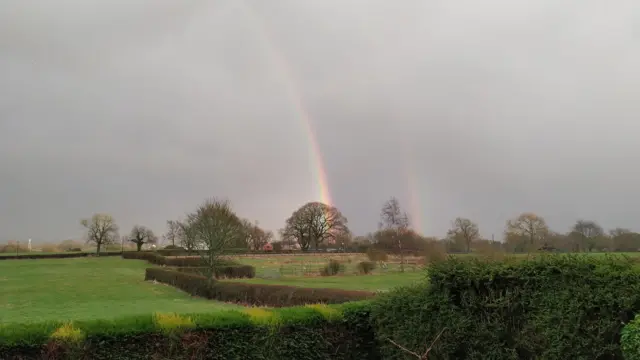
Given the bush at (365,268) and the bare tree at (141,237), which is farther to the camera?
the bare tree at (141,237)

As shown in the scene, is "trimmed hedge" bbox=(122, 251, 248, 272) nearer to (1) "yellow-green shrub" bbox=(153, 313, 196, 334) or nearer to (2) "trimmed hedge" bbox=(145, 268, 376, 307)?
(2) "trimmed hedge" bbox=(145, 268, 376, 307)

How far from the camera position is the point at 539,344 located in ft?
22.4

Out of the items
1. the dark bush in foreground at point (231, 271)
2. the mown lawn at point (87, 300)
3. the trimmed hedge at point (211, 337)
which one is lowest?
the mown lawn at point (87, 300)

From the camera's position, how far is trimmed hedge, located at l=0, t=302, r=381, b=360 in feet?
23.7

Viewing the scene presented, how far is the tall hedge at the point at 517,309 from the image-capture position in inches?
245

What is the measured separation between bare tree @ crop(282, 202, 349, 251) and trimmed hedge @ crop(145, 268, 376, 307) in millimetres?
66063

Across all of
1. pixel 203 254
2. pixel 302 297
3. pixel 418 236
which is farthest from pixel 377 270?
pixel 302 297

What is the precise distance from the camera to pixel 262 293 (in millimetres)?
24000

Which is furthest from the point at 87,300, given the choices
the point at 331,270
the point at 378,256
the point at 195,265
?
the point at 378,256

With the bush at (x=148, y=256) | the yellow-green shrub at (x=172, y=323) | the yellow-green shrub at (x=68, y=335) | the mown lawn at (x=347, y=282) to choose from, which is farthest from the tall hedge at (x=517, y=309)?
the bush at (x=148, y=256)

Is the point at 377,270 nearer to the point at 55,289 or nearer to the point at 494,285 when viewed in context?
the point at 55,289

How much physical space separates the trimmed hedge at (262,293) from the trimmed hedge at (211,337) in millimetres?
5139

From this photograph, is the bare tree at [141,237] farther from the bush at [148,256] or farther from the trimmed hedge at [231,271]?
the trimmed hedge at [231,271]

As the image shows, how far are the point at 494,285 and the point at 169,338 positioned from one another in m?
5.11
